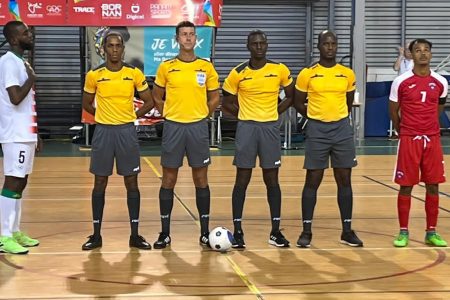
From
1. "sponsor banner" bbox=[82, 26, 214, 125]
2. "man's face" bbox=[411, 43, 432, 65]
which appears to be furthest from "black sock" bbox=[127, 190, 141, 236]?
"sponsor banner" bbox=[82, 26, 214, 125]

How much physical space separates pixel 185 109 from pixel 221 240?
135cm

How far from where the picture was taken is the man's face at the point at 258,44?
311 inches

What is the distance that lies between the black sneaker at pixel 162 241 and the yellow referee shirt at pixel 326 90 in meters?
1.93

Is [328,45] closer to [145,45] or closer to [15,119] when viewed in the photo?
[15,119]

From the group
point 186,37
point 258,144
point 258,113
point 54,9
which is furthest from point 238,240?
point 54,9

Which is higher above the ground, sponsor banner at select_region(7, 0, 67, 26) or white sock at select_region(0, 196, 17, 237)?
sponsor banner at select_region(7, 0, 67, 26)

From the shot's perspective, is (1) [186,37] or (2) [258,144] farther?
(2) [258,144]

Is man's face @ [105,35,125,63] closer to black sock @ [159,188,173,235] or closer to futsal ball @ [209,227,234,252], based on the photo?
black sock @ [159,188,173,235]

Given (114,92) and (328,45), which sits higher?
(328,45)

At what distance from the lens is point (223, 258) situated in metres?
7.58

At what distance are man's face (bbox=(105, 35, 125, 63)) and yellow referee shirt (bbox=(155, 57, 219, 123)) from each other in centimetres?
47

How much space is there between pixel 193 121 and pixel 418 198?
4.88 metres

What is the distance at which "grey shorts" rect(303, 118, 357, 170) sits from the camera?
8.02 metres

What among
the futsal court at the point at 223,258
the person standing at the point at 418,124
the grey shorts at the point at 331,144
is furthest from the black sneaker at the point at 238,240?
the person standing at the point at 418,124
